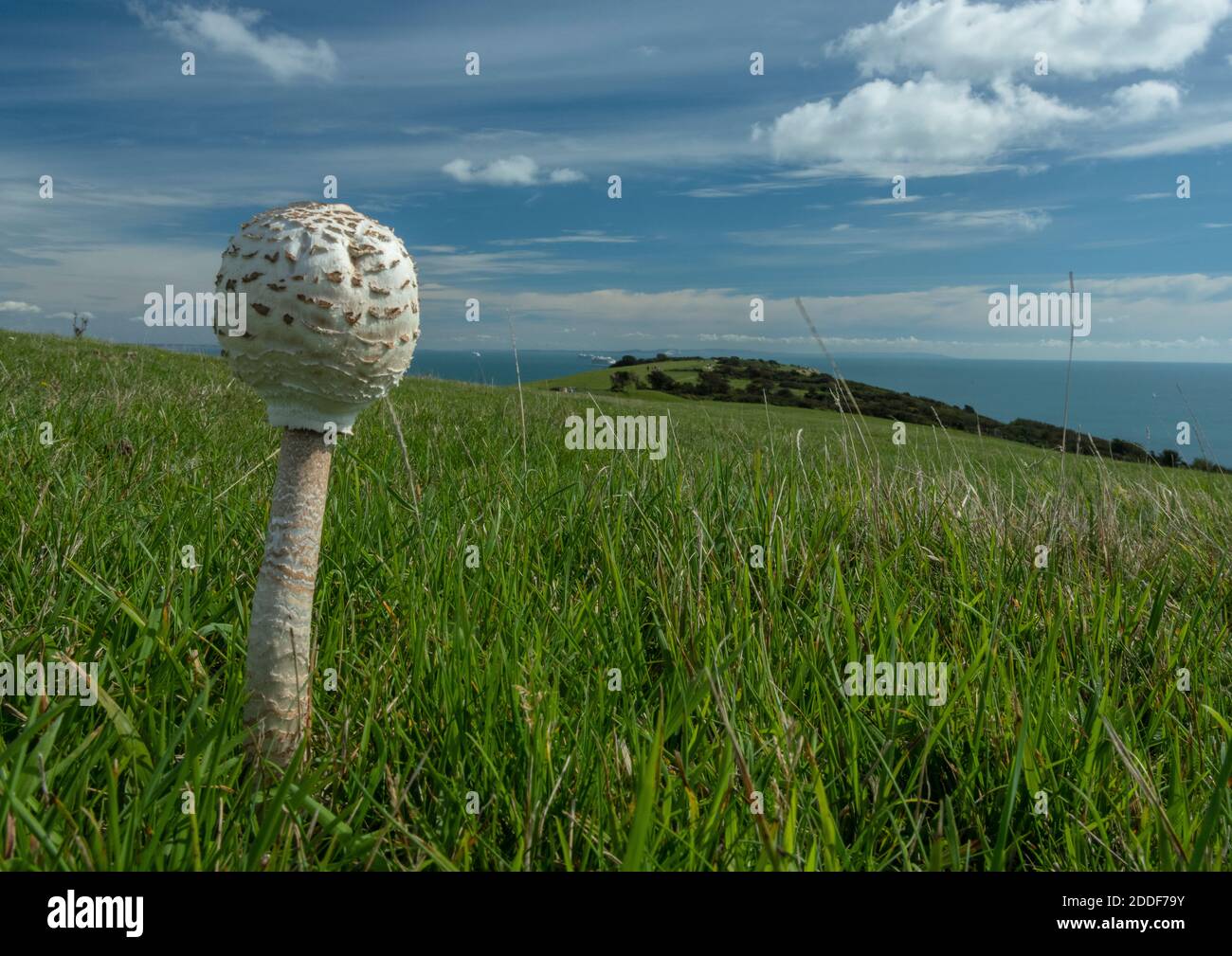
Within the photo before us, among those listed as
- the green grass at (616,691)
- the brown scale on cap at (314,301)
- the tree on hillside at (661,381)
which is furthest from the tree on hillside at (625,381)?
the brown scale on cap at (314,301)

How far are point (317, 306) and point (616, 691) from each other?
4.64ft

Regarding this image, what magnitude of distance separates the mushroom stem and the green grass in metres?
0.11

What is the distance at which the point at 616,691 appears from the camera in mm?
2426

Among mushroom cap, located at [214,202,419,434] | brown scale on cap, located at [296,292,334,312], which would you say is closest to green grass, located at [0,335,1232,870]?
mushroom cap, located at [214,202,419,434]

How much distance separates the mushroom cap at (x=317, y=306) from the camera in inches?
77.5

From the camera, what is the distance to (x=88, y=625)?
270cm

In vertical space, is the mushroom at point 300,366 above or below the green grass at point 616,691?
above

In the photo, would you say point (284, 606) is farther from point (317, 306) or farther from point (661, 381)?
point (661, 381)

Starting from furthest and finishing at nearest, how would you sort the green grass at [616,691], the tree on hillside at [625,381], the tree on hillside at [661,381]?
the tree on hillside at [661,381], the tree on hillside at [625,381], the green grass at [616,691]

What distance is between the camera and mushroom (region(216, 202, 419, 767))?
198 centimetres

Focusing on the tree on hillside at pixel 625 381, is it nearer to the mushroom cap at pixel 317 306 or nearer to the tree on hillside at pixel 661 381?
the tree on hillside at pixel 661 381


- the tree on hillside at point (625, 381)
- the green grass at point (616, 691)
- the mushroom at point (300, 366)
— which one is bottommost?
the green grass at point (616, 691)
